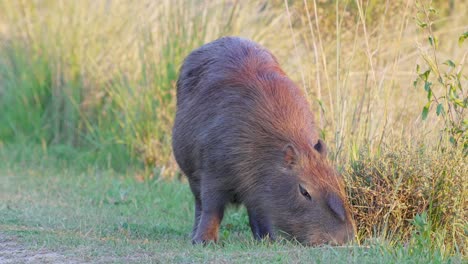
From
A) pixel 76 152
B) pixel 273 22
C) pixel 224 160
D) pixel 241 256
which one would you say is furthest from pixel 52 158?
pixel 241 256

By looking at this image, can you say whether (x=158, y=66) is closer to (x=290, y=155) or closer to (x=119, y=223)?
(x=119, y=223)

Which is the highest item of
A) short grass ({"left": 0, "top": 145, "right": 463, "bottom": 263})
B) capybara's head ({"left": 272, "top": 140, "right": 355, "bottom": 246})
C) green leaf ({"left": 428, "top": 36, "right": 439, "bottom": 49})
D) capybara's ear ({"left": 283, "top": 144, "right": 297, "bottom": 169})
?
green leaf ({"left": 428, "top": 36, "right": 439, "bottom": 49})

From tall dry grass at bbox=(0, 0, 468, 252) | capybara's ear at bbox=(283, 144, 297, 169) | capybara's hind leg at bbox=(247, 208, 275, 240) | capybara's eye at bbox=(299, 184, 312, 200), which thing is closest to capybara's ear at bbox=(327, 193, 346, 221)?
capybara's eye at bbox=(299, 184, 312, 200)

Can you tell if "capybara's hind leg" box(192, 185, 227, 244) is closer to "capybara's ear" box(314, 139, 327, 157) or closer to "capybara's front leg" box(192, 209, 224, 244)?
"capybara's front leg" box(192, 209, 224, 244)

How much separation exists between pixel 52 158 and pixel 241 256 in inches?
193

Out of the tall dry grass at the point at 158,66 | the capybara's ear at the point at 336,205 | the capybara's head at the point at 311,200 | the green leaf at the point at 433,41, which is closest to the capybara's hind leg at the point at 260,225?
the capybara's head at the point at 311,200

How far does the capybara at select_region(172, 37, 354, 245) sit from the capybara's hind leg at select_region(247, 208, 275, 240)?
0.01 meters

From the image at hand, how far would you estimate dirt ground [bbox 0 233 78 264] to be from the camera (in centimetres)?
482

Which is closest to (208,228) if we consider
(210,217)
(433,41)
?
(210,217)

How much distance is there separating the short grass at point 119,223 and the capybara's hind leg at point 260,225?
8 cm

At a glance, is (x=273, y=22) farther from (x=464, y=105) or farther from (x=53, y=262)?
(x=53, y=262)

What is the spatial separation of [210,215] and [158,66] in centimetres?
342

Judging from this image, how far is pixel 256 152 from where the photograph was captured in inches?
212

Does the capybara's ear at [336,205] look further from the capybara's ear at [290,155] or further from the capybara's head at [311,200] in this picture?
the capybara's ear at [290,155]
